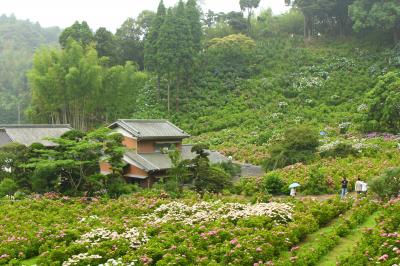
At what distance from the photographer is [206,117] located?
42.8 m

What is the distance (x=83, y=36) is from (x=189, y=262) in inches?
1521

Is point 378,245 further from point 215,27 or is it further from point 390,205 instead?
point 215,27

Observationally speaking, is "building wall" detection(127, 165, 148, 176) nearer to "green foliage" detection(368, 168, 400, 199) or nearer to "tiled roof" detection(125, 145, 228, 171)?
"tiled roof" detection(125, 145, 228, 171)

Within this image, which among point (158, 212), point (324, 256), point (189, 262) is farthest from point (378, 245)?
point (158, 212)

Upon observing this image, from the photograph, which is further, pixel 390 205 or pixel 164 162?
pixel 164 162

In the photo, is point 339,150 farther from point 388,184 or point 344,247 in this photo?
point 344,247

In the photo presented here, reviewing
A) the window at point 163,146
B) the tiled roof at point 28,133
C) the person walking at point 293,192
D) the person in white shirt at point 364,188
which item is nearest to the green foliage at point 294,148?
the window at point 163,146

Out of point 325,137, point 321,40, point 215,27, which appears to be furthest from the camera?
point 215,27

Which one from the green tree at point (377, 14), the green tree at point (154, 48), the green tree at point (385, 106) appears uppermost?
the green tree at point (377, 14)

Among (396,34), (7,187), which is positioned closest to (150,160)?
(7,187)

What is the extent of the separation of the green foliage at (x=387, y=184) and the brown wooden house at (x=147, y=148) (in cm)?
1093

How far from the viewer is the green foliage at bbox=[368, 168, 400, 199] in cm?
1506

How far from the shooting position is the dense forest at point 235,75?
112ft

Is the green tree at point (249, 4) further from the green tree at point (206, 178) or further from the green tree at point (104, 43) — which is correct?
the green tree at point (206, 178)
